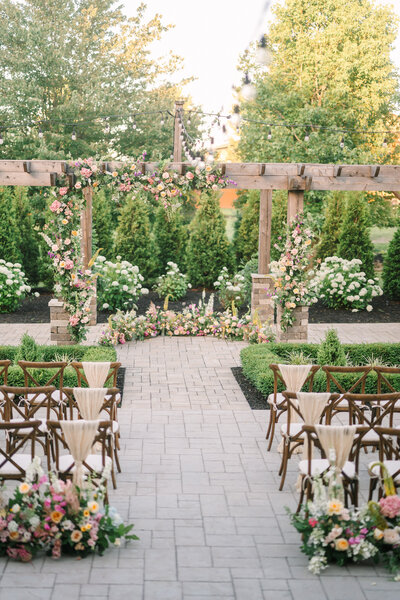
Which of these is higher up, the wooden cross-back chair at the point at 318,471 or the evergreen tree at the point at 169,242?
the evergreen tree at the point at 169,242

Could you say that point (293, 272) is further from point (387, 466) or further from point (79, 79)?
point (79, 79)

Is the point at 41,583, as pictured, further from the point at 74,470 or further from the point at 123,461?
the point at 123,461

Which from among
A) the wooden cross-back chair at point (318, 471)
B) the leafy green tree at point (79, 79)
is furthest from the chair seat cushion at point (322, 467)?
the leafy green tree at point (79, 79)

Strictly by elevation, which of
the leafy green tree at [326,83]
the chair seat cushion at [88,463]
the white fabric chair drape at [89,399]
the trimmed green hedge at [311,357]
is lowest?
the trimmed green hedge at [311,357]

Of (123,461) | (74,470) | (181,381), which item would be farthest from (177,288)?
(74,470)

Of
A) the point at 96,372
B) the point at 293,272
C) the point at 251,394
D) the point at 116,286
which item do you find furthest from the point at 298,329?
the point at 96,372

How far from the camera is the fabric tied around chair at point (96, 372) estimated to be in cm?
655

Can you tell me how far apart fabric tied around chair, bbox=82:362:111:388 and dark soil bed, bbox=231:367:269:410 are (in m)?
2.04

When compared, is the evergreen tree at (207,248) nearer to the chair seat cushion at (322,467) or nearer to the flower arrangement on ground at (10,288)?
the flower arrangement on ground at (10,288)

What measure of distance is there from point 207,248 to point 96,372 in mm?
9945

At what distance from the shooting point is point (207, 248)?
16281 mm

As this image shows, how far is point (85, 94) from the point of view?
66.9 feet

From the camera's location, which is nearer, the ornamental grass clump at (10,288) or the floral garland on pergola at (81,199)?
the floral garland on pergola at (81,199)

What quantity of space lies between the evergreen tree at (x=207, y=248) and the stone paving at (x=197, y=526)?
8.11 m
